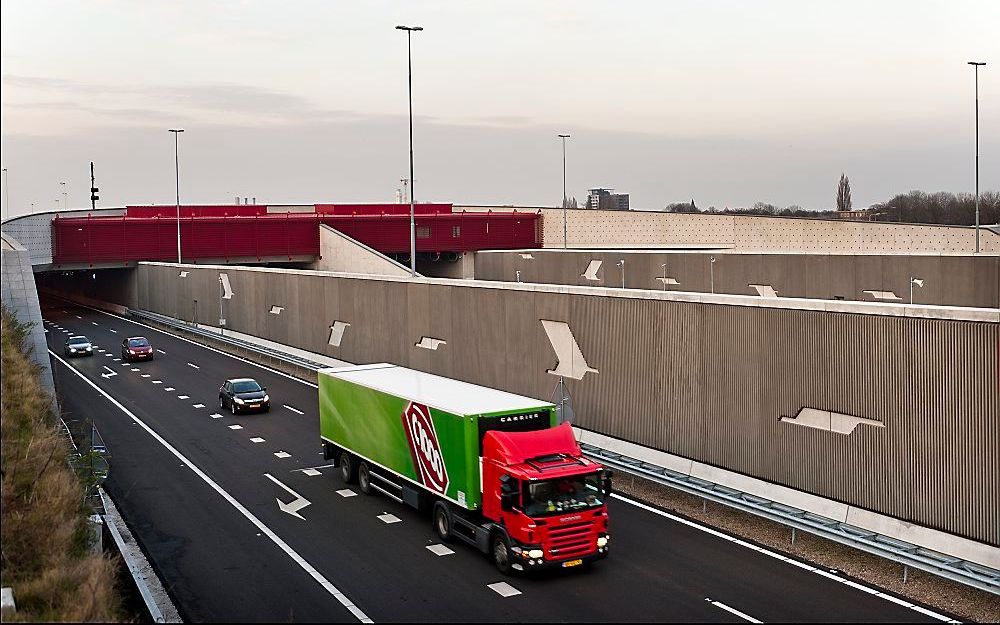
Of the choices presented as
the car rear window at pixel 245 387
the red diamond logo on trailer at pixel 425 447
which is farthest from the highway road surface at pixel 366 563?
the car rear window at pixel 245 387

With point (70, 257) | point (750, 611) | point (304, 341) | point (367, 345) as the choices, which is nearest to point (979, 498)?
point (750, 611)

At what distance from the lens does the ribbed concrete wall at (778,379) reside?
17844 mm

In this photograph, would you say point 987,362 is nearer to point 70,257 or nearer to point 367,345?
point 367,345

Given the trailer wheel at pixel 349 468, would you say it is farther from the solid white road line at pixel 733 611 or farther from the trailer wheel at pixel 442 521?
the solid white road line at pixel 733 611

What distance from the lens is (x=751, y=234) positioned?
239 ft

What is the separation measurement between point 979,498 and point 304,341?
3384cm

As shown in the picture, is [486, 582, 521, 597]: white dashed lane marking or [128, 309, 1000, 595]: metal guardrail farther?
[486, 582, 521, 597]: white dashed lane marking

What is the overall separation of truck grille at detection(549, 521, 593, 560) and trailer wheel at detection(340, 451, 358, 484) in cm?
851

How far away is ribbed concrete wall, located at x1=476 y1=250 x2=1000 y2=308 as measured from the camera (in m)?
36.2

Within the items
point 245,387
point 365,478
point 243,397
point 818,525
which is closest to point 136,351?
point 245,387

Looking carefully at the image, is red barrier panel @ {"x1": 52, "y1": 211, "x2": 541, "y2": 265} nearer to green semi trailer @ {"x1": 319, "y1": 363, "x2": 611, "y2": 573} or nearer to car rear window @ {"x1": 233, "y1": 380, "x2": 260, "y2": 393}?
car rear window @ {"x1": 233, "y1": 380, "x2": 260, "y2": 393}

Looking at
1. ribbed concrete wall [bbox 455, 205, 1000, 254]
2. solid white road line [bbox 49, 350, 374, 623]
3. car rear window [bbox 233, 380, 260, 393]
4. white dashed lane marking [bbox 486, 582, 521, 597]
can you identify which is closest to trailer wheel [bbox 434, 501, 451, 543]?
white dashed lane marking [bbox 486, 582, 521, 597]

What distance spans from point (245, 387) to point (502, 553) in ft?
64.7

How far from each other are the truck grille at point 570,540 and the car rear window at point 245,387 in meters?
20.4
